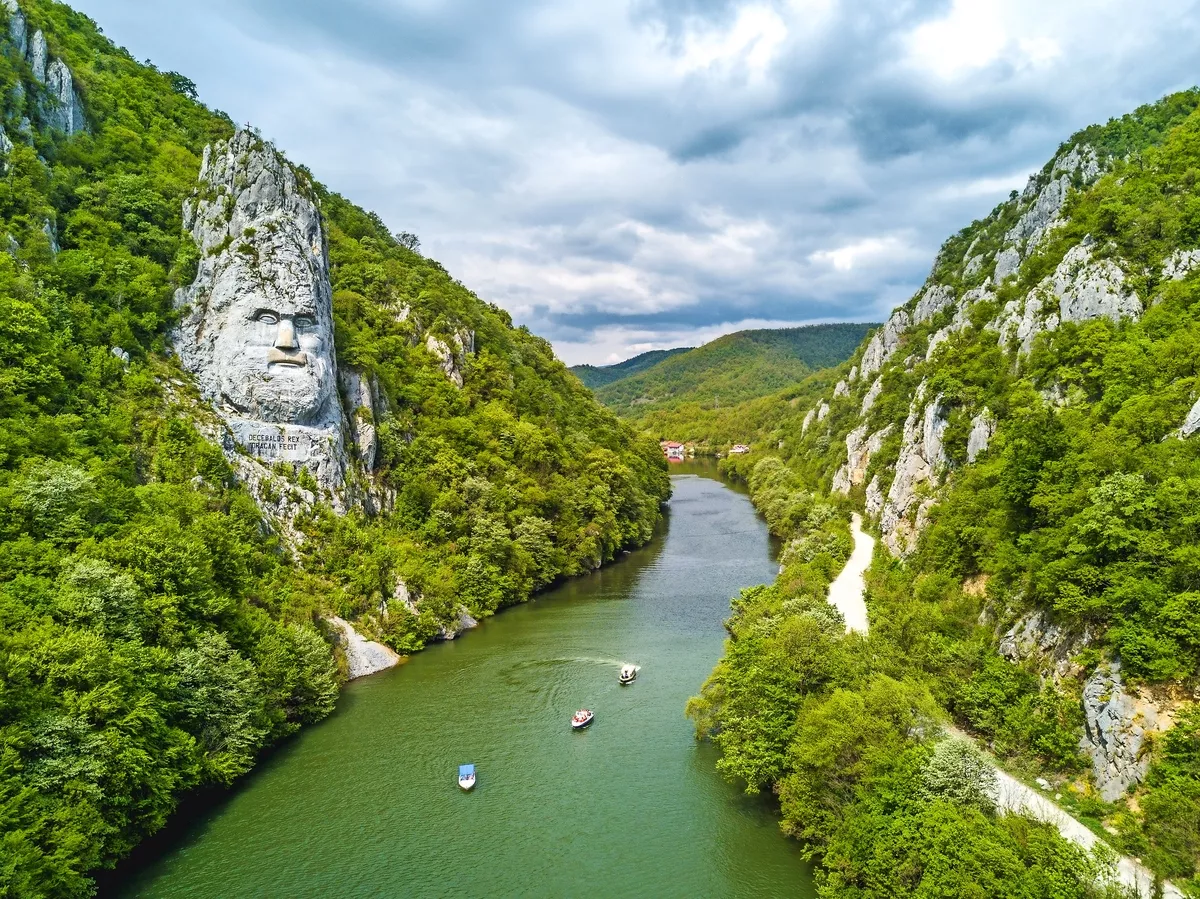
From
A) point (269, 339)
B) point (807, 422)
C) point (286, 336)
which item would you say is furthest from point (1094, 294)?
point (807, 422)

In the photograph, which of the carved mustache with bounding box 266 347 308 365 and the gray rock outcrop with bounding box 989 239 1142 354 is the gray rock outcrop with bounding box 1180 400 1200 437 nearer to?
the gray rock outcrop with bounding box 989 239 1142 354

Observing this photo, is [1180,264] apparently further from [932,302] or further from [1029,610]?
[932,302]

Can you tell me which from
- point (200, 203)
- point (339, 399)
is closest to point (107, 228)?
point (200, 203)

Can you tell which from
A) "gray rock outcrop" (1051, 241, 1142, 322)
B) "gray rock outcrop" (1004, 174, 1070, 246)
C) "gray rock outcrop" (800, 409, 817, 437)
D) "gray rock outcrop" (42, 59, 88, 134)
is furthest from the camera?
"gray rock outcrop" (800, 409, 817, 437)

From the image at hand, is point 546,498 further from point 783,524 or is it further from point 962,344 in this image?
point 962,344

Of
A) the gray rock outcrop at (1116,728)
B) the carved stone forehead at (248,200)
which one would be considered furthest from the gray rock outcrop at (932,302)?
the carved stone forehead at (248,200)

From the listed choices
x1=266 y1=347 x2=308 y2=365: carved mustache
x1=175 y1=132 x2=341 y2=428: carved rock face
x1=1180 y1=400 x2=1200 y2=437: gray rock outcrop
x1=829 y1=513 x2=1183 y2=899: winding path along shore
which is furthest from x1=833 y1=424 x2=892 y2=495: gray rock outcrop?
x1=266 y1=347 x2=308 y2=365: carved mustache
